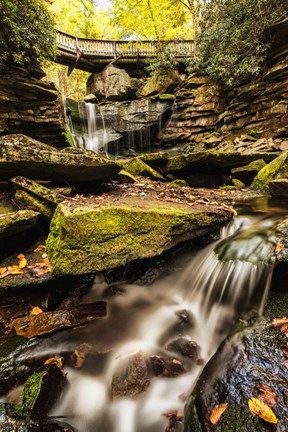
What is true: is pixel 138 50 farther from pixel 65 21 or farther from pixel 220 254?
pixel 220 254

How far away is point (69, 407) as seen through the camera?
2.13 meters

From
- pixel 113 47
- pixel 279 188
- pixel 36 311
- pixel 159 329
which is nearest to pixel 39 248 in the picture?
pixel 36 311

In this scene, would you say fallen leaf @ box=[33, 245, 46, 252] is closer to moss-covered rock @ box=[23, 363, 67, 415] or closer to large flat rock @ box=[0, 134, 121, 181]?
large flat rock @ box=[0, 134, 121, 181]

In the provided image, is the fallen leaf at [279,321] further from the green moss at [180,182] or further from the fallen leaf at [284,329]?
the green moss at [180,182]

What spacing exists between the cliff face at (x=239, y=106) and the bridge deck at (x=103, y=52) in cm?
516

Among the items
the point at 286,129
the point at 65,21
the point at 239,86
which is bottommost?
the point at 286,129

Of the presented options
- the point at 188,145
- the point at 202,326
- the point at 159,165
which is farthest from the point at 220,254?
the point at 188,145

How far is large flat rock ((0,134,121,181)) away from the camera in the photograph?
3.79 metres

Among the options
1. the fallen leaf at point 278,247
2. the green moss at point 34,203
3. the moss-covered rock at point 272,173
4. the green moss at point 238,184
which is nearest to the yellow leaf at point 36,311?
the green moss at point 34,203

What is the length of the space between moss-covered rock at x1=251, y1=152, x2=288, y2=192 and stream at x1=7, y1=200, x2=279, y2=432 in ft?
9.86

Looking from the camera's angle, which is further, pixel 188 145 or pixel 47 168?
pixel 188 145

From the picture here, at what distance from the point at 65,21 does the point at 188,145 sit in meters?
18.8

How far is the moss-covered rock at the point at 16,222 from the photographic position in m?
3.30

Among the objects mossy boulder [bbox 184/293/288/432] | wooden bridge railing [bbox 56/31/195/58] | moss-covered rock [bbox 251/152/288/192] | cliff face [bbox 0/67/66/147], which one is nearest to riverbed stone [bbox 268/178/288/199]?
Answer: moss-covered rock [bbox 251/152/288/192]
